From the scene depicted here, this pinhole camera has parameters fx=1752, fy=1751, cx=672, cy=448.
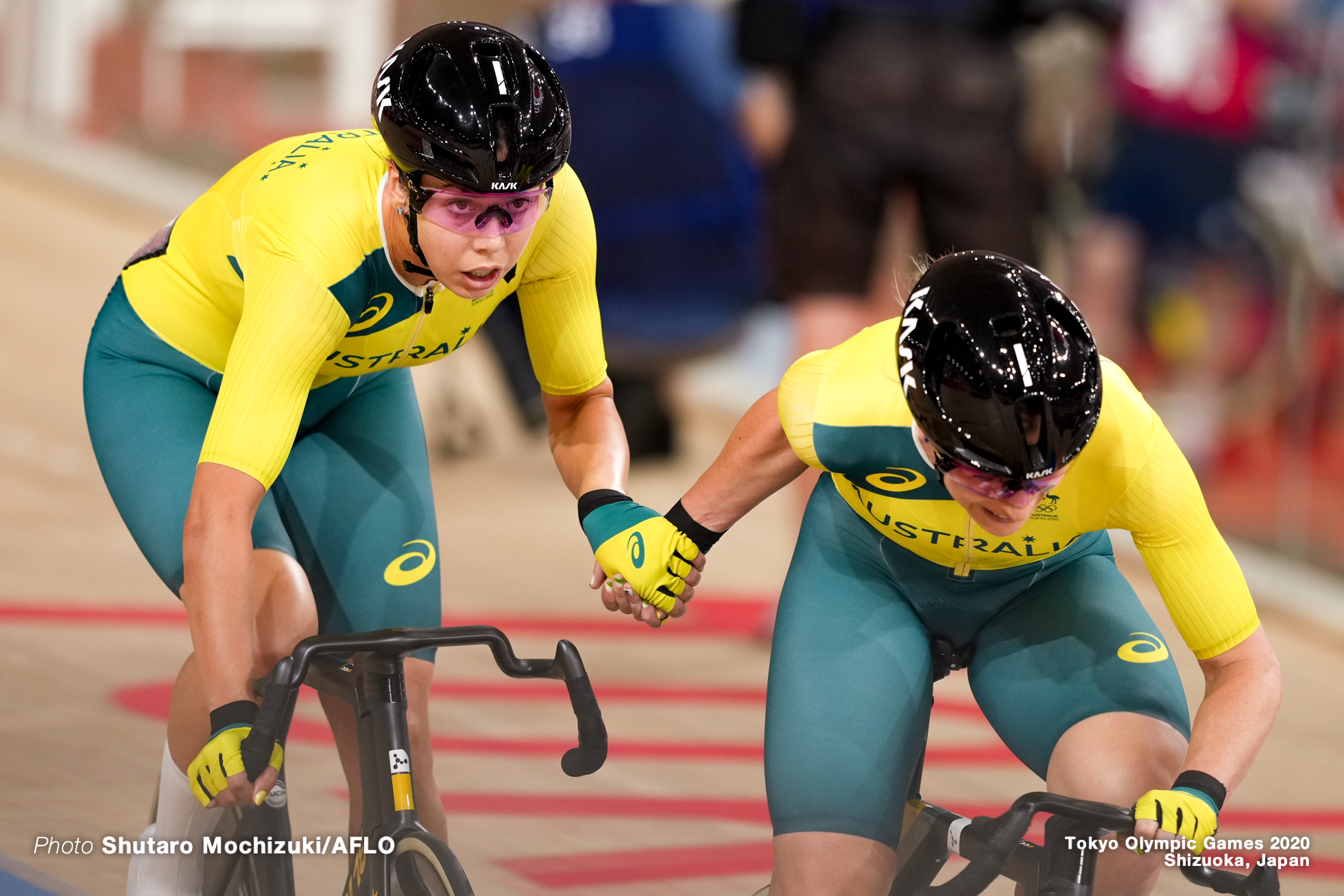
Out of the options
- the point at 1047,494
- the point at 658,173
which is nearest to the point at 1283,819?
the point at 1047,494

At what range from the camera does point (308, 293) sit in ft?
9.16

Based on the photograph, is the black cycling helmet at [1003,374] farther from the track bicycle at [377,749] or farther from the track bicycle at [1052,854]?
the track bicycle at [377,749]

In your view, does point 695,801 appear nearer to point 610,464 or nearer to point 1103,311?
point 610,464

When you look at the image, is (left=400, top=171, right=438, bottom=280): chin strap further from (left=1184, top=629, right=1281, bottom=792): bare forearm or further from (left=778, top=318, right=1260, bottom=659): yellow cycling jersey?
(left=1184, top=629, right=1281, bottom=792): bare forearm

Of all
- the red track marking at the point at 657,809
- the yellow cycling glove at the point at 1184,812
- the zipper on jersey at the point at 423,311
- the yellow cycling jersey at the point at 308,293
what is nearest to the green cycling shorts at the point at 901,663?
the yellow cycling glove at the point at 1184,812

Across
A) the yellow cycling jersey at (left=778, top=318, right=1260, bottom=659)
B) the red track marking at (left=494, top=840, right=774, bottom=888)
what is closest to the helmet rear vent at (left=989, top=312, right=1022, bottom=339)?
the yellow cycling jersey at (left=778, top=318, right=1260, bottom=659)

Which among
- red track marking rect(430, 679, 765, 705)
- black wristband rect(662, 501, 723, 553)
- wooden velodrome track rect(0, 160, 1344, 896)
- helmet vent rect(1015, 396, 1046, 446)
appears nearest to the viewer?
helmet vent rect(1015, 396, 1046, 446)

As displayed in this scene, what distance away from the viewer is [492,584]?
6410 mm

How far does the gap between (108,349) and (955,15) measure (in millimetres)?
3220

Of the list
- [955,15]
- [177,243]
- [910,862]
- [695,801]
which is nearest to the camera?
[910,862]

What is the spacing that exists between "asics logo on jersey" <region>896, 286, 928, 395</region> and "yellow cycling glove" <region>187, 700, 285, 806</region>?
1096mm

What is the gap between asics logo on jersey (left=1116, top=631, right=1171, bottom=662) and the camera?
9.54 ft

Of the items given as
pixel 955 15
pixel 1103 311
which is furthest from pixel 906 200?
pixel 955 15

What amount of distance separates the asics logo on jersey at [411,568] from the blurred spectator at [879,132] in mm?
2451
